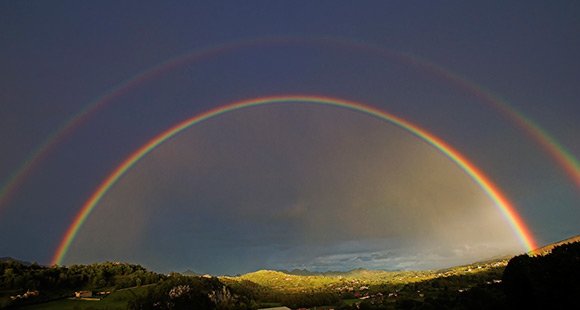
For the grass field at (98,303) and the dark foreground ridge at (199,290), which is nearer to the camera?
the dark foreground ridge at (199,290)

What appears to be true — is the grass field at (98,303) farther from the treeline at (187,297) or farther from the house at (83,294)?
the house at (83,294)

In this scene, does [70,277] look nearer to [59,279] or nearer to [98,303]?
[59,279]

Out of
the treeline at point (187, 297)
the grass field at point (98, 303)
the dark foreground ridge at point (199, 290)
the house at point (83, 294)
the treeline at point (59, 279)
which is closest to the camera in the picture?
the dark foreground ridge at point (199, 290)

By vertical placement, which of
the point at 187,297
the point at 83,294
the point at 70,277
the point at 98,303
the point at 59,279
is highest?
the point at 70,277

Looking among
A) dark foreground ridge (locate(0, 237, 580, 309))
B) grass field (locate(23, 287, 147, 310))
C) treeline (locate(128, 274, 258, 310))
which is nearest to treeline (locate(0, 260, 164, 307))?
dark foreground ridge (locate(0, 237, 580, 309))

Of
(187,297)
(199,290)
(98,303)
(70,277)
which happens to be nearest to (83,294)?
(98,303)

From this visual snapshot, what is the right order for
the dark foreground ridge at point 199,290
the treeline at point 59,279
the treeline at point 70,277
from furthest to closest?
the treeline at point 70,277
the treeline at point 59,279
the dark foreground ridge at point 199,290

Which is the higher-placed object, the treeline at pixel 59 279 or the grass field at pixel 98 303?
the treeline at pixel 59 279

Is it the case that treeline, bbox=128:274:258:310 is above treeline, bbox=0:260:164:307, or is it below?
→ below

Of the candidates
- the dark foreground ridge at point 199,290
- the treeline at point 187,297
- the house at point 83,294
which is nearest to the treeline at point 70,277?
the dark foreground ridge at point 199,290

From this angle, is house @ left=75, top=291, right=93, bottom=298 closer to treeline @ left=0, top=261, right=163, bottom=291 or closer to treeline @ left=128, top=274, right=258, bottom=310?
treeline @ left=0, top=261, right=163, bottom=291

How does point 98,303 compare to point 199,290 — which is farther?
point 199,290

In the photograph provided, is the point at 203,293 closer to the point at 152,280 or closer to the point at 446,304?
the point at 152,280
